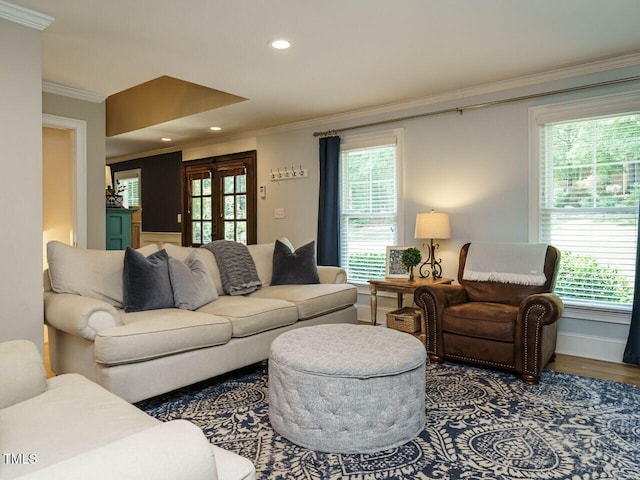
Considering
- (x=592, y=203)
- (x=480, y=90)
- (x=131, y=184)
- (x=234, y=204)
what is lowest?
(x=592, y=203)

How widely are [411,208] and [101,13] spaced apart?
321cm

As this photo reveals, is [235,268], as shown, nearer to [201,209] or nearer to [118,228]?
[118,228]

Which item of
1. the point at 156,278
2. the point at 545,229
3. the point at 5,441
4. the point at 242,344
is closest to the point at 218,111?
the point at 156,278

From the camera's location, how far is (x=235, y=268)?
3.88 metres

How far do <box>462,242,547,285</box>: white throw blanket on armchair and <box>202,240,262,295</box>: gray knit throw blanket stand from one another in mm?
1855

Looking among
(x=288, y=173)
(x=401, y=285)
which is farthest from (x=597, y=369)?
(x=288, y=173)

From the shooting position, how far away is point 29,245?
286 centimetres

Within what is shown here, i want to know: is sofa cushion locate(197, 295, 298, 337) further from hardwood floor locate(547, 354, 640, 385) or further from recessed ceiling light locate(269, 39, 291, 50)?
hardwood floor locate(547, 354, 640, 385)

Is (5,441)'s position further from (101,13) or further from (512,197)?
(512,197)

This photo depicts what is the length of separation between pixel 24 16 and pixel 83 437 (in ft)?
8.84

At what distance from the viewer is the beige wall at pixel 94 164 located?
4547 mm

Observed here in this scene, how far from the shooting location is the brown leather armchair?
3.06m

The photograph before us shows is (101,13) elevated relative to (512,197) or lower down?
elevated

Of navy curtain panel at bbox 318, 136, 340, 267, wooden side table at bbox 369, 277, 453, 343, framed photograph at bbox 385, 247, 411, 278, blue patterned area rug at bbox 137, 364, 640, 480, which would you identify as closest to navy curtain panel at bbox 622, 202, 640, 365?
blue patterned area rug at bbox 137, 364, 640, 480
